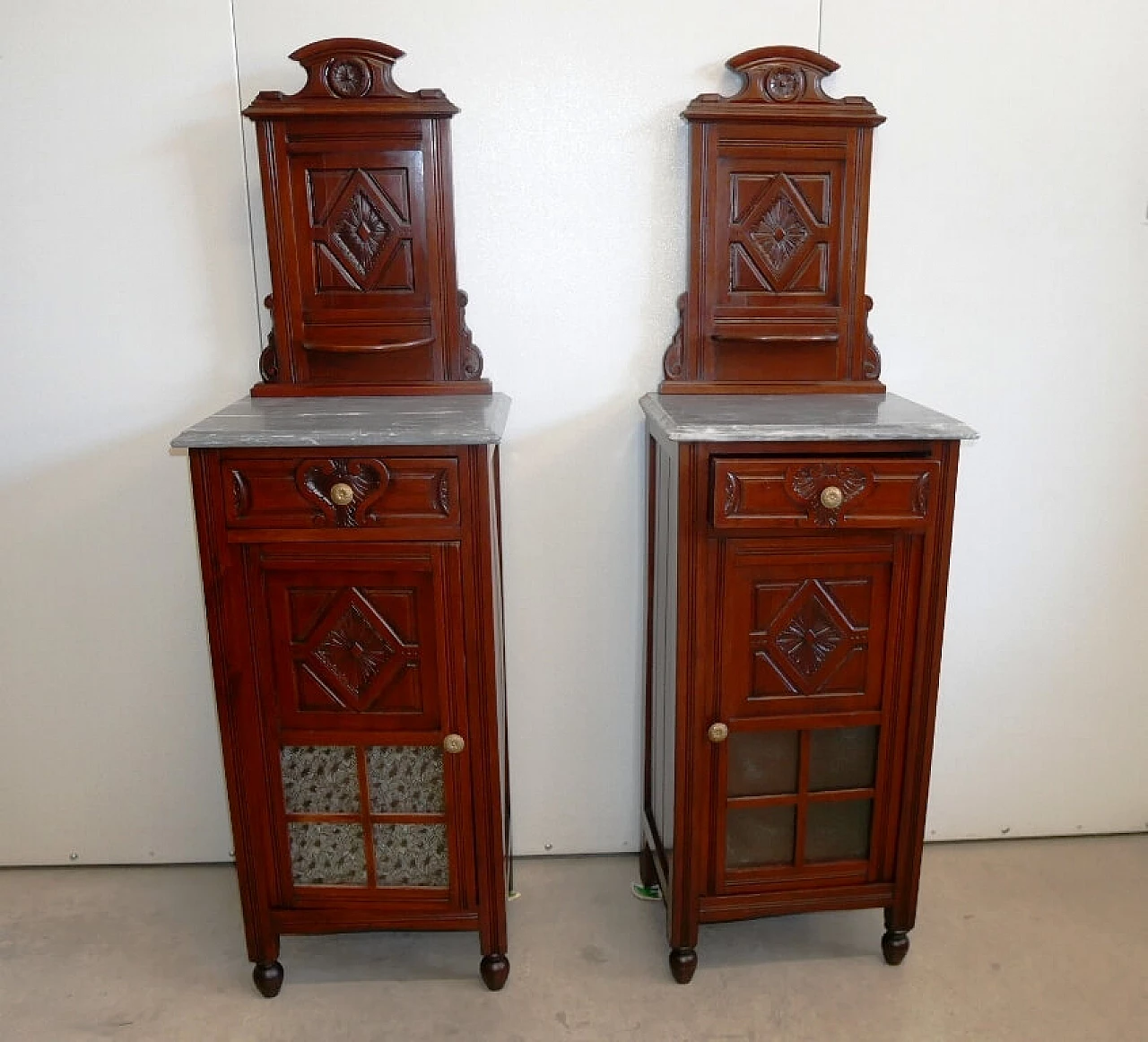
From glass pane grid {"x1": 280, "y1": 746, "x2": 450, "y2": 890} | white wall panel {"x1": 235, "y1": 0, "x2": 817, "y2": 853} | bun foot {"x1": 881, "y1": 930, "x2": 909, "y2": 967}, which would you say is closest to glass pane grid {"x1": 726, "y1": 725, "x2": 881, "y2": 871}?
bun foot {"x1": 881, "y1": 930, "x2": 909, "y2": 967}

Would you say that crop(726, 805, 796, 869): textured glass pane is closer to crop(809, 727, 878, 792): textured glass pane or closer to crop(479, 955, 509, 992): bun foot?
crop(809, 727, 878, 792): textured glass pane

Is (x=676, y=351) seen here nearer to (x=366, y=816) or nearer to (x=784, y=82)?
(x=784, y=82)

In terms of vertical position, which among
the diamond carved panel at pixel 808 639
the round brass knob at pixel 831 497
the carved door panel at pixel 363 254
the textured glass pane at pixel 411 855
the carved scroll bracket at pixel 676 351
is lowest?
the textured glass pane at pixel 411 855

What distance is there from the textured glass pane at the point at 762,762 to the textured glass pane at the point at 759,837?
0.04 metres

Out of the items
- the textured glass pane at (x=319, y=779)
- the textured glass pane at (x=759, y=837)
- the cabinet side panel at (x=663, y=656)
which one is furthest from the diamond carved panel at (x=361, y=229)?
the textured glass pane at (x=759, y=837)

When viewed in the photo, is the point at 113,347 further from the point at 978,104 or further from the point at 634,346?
the point at 978,104

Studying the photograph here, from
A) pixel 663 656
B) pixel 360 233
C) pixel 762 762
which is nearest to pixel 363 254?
pixel 360 233

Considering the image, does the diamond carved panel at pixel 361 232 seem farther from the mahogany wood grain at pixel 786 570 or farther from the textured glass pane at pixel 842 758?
the textured glass pane at pixel 842 758

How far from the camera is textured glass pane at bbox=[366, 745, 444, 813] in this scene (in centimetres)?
187

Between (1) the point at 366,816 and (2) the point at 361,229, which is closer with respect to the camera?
(1) the point at 366,816

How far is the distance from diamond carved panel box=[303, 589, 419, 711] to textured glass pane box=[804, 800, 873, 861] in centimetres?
90

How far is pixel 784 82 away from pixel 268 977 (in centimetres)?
220

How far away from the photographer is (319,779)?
1.89m

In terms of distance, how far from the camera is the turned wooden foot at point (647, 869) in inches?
90.9
